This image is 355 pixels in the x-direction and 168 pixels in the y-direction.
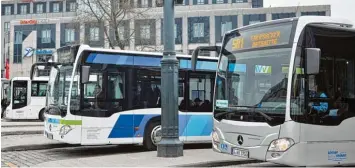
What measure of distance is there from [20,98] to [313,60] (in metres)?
23.1

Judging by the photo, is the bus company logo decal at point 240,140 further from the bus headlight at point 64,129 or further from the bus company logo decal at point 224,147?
the bus headlight at point 64,129

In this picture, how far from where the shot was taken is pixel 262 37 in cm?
901

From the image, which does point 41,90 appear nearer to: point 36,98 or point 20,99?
point 36,98

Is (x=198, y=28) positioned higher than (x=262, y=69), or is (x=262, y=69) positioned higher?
(x=198, y=28)

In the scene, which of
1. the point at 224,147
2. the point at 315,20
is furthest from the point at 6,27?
the point at 315,20

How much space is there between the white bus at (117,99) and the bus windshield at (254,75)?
337 centimetres

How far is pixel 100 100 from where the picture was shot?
39.2 feet

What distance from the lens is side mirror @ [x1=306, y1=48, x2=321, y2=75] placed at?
7.84 meters

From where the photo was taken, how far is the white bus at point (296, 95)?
8.15m

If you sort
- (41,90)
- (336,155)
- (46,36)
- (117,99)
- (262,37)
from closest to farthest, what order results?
1. (336,155)
2. (262,37)
3. (117,99)
4. (41,90)
5. (46,36)

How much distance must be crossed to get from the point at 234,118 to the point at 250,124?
1.58 feet

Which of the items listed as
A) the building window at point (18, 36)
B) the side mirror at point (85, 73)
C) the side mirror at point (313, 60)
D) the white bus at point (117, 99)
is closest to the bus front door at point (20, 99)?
the white bus at point (117, 99)

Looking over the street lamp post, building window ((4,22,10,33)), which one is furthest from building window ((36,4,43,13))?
the street lamp post

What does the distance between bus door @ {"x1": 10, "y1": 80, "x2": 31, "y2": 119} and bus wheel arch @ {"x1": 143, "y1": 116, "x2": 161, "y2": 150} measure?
55.9 feet
